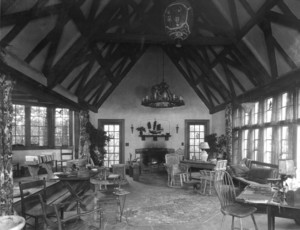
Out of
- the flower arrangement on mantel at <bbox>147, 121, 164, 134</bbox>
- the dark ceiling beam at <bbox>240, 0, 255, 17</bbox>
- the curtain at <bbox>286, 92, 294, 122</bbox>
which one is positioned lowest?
the flower arrangement on mantel at <bbox>147, 121, 164, 134</bbox>

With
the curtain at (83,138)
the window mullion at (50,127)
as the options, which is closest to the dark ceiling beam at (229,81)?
the curtain at (83,138)

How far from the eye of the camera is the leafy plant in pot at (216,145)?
11.4 m

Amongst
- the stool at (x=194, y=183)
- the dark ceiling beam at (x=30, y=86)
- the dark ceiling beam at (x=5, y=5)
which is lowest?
the stool at (x=194, y=183)

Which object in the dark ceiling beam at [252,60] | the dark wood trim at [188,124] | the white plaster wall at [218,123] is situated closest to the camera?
the dark ceiling beam at [252,60]

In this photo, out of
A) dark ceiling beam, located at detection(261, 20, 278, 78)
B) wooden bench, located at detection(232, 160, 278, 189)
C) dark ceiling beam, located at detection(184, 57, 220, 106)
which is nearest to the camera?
dark ceiling beam, located at detection(261, 20, 278, 78)

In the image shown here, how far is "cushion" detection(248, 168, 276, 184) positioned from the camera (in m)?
6.64

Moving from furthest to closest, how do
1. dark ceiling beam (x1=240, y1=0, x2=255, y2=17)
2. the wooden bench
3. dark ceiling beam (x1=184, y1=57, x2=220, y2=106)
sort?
dark ceiling beam (x1=184, y1=57, x2=220, y2=106), the wooden bench, dark ceiling beam (x1=240, y1=0, x2=255, y2=17)

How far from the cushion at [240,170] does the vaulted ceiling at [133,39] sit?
236 centimetres

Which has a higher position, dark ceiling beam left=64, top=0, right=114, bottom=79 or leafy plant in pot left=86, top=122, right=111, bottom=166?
dark ceiling beam left=64, top=0, right=114, bottom=79

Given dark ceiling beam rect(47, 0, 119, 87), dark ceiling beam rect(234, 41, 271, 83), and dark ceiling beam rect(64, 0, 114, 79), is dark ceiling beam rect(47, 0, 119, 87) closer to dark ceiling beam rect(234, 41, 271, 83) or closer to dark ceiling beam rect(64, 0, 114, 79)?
dark ceiling beam rect(64, 0, 114, 79)

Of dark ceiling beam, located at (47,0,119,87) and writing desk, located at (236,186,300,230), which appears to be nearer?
writing desk, located at (236,186,300,230)

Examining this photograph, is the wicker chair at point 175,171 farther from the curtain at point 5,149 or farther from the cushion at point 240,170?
the curtain at point 5,149

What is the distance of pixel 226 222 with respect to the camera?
505cm

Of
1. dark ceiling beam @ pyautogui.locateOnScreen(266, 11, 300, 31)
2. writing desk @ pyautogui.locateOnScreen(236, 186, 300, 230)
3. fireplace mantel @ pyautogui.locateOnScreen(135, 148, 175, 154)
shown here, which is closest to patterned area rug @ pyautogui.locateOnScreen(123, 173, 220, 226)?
writing desk @ pyautogui.locateOnScreen(236, 186, 300, 230)
